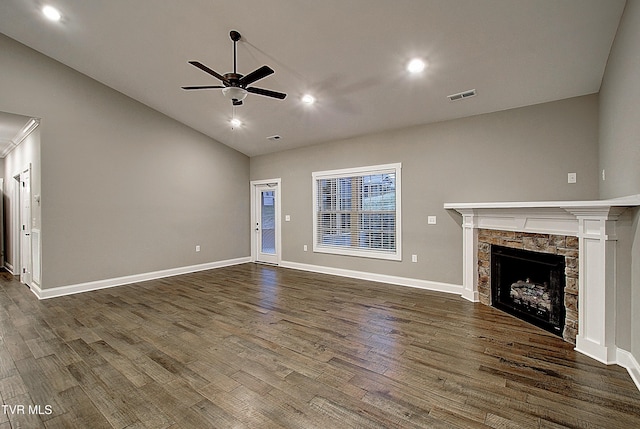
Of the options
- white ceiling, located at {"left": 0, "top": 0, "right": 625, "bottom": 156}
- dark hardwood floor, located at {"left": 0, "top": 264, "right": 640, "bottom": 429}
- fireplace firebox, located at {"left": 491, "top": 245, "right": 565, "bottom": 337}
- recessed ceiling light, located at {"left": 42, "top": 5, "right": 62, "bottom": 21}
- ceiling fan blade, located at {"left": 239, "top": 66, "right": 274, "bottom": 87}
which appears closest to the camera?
dark hardwood floor, located at {"left": 0, "top": 264, "right": 640, "bottom": 429}

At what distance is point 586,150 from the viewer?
142 inches

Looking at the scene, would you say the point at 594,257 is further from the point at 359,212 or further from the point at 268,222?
the point at 268,222

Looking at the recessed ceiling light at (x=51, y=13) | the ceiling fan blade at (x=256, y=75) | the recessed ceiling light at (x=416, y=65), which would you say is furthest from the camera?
the recessed ceiling light at (x=51, y=13)

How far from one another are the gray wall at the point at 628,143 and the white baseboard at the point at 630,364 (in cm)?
5

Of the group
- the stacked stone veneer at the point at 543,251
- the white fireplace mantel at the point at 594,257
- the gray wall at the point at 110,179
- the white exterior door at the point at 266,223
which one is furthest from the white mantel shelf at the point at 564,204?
the gray wall at the point at 110,179

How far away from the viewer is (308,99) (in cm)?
459

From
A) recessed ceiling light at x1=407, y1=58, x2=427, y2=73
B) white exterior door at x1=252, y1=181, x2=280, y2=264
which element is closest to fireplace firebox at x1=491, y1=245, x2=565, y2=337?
recessed ceiling light at x1=407, y1=58, x2=427, y2=73

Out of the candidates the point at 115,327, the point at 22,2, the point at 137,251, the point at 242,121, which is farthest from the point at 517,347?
the point at 22,2

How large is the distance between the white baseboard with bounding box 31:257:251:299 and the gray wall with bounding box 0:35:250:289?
9 centimetres

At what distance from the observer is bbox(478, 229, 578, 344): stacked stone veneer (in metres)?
2.90

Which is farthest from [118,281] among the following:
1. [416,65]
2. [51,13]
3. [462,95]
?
[462,95]

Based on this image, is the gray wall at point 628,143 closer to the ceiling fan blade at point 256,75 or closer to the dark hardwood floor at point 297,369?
the dark hardwood floor at point 297,369

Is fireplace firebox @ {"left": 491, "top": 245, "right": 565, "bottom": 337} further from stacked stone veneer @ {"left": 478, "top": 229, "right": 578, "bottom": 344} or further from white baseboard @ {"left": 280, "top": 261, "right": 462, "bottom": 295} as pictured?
white baseboard @ {"left": 280, "top": 261, "right": 462, "bottom": 295}

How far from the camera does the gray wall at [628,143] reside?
7.33 feet
